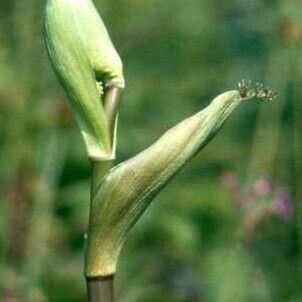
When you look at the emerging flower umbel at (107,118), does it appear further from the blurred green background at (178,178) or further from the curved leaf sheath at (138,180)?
the blurred green background at (178,178)

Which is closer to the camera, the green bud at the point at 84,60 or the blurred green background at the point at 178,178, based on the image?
the green bud at the point at 84,60

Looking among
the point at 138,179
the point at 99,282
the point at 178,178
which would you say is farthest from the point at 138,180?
the point at 178,178

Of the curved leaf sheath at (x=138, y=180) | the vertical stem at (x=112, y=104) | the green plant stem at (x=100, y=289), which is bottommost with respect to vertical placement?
the green plant stem at (x=100, y=289)

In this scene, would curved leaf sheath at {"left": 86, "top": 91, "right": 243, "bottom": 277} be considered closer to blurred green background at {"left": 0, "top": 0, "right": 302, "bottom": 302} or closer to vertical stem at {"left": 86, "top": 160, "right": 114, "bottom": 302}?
vertical stem at {"left": 86, "top": 160, "right": 114, "bottom": 302}

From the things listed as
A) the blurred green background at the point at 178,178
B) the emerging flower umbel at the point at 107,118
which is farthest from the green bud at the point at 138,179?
the blurred green background at the point at 178,178

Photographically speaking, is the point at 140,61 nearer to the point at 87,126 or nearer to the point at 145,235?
the point at 145,235

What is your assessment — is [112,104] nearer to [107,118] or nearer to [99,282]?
[107,118]

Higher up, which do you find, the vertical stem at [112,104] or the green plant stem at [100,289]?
the vertical stem at [112,104]
